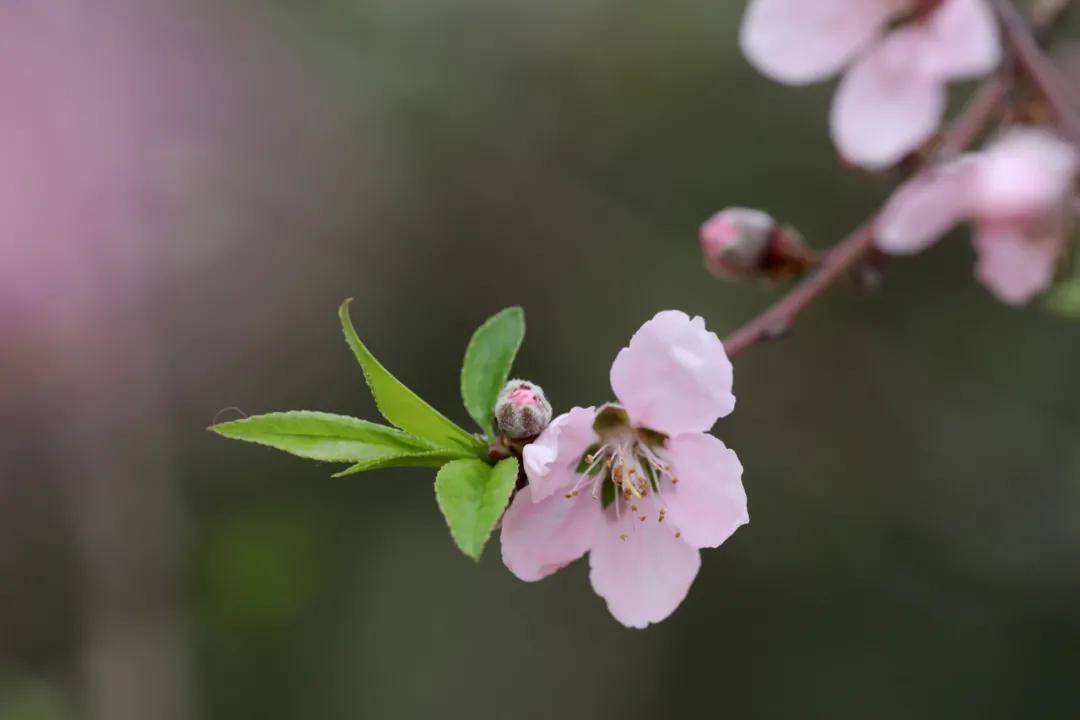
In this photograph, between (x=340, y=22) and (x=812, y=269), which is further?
(x=340, y=22)

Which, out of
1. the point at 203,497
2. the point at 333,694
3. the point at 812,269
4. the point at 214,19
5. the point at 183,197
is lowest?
the point at 333,694

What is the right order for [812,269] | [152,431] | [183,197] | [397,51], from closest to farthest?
[812,269] → [152,431] → [183,197] → [397,51]

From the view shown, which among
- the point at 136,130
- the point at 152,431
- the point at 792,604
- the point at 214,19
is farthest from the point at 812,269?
the point at 792,604

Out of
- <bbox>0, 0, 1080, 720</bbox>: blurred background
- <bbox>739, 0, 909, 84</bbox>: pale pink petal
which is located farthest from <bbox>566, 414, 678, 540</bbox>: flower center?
<bbox>0, 0, 1080, 720</bbox>: blurred background

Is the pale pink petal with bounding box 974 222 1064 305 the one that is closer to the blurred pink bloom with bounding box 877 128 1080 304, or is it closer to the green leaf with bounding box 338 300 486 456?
the blurred pink bloom with bounding box 877 128 1080 304

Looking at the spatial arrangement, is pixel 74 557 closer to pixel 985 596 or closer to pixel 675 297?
pixel 675 297

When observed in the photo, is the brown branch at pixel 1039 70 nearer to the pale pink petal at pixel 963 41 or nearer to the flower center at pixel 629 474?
the pale pink petal at pixel 963 41
